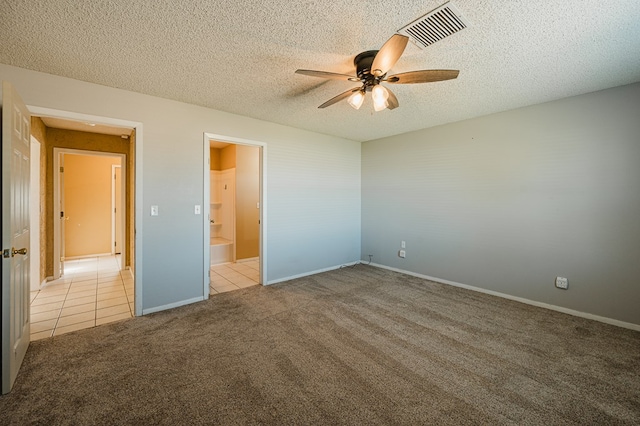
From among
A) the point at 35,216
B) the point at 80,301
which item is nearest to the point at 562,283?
the point at 80,301

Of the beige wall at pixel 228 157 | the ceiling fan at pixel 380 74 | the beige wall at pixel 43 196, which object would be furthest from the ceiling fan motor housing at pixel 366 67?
the beige wall at pixel 43 196

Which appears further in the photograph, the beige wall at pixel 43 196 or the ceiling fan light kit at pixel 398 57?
the beige wall at pixel 43 196

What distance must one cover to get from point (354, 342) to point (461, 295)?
6.65ft

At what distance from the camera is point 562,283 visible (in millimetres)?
3180

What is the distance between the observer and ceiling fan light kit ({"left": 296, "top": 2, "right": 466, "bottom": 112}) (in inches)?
67.9

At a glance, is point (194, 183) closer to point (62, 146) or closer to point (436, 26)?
point (62, 146)

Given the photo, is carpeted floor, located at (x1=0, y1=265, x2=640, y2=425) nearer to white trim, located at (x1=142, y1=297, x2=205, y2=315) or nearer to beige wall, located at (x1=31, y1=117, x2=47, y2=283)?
white trim, located at (x1=142, y1=297, x2=205, y2=315)

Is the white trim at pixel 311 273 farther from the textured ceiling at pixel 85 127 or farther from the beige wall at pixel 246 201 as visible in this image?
the textured ceiling at pixel 85 127

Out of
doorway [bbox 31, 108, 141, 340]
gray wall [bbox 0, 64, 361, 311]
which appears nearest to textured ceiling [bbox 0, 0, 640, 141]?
gray wall [bbox 0, 64, 361, 311]

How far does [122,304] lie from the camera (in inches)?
134

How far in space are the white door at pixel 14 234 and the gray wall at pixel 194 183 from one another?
619 mm

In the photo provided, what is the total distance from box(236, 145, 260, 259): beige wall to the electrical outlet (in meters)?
5.04

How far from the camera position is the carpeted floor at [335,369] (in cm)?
166

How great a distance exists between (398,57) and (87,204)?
→ 712 cm
